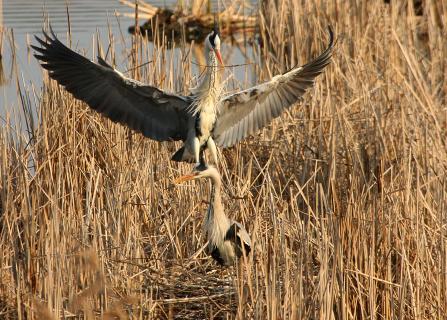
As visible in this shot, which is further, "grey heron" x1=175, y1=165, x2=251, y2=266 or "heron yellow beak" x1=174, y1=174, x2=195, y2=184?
"grey heron" x1=175, y1=165, x2=251, y2=266

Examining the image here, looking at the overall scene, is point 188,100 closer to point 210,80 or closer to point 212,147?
point 210,80

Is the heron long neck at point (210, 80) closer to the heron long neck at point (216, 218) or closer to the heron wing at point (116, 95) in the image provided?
the heron wing at point (116, 95)

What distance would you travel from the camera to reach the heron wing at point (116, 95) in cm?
513

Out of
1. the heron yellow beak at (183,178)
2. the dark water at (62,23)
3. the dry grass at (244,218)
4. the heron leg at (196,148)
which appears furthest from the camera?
the dark water at (62,23)

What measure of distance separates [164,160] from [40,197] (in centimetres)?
90

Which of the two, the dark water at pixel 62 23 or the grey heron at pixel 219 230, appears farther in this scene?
the dark water at pixel 62 23

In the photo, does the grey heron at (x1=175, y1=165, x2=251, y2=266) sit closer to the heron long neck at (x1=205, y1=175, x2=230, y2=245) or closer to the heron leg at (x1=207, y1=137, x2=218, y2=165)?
the heron long neck at (x1=205, y1=175, x2=230, y2=245)

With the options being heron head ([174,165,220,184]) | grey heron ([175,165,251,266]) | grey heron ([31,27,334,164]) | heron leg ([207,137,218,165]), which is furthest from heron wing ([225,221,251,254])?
heron leg ([207,137,218,165])

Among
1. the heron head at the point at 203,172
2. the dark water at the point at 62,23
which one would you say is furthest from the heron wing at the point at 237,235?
the dark water at the point at 62,23

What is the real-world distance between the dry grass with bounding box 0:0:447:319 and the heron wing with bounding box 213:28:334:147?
0.74 ft

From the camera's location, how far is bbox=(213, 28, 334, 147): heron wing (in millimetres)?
5594

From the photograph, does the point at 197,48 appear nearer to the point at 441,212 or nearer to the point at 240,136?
the point at 240,136

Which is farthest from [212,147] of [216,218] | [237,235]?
[237,235]

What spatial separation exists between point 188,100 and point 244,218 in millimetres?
863
